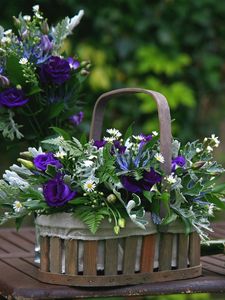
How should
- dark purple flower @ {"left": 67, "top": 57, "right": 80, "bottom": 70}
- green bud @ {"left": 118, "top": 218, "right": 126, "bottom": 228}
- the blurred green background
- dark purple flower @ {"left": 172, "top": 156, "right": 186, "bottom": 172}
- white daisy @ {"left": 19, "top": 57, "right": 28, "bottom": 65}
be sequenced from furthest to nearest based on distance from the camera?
the blurred green background
dark purple flower @ {"left": 67, "top": 57, "right": 80, "bottom": 70}
white daisy @ {"left": 19, "top": 57, "right": 28, "bottom": 65}
dark purple flower @ {"left": 172, "top": 156, "right": 186, "bottom": 172}
green bud @ {"left": 118, "top": 218, "right": 126, "bottom": 228}

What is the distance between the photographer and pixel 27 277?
1.76 m

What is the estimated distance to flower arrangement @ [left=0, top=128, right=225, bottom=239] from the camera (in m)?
1.64

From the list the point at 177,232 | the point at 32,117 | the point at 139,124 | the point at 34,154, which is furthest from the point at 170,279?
the point at 139,124

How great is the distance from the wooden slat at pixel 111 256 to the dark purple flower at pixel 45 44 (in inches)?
23.6

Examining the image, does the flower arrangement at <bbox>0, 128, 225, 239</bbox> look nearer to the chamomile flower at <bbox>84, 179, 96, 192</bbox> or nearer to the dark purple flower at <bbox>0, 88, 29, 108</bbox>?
the chamomile flower at <bbox>84, 179, 96, 192</bbox>

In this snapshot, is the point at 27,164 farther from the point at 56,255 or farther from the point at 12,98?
the point at 12,98

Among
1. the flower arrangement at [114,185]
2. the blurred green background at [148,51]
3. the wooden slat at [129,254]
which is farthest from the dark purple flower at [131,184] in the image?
the blurred green background at [148,51]

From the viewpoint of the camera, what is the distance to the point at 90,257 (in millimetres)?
1649

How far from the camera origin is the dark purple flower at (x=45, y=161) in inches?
65.8

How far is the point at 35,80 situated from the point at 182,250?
56 cm

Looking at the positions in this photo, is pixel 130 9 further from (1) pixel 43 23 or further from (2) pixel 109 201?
(2) pixel 109 201

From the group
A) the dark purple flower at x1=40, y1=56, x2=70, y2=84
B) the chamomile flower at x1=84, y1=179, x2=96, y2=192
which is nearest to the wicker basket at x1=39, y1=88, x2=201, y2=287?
the chamomile flower at x1=84, y1=179, x2=96, y2=192

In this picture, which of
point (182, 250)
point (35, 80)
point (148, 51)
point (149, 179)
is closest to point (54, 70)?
point (35, 80)

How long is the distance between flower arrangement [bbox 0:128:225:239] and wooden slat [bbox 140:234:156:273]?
5 centimetres
